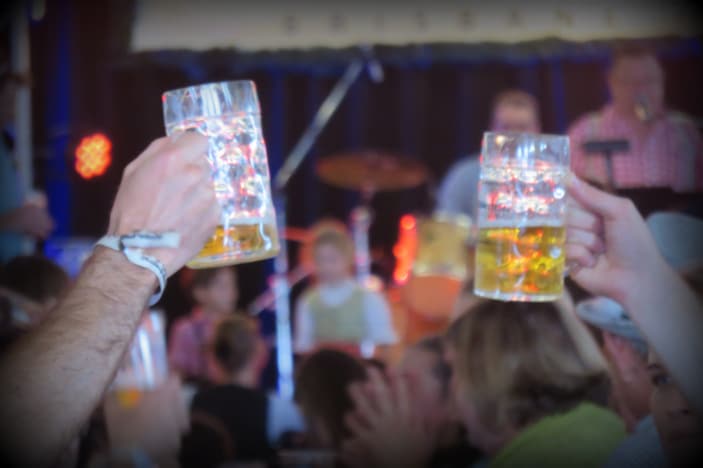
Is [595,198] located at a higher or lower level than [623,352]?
higher

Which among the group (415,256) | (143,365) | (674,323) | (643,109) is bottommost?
(415,256)

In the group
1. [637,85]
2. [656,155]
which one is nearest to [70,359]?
[656,155]

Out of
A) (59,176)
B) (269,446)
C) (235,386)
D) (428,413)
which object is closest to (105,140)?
(59,176)

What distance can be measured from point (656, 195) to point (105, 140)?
2.29 m

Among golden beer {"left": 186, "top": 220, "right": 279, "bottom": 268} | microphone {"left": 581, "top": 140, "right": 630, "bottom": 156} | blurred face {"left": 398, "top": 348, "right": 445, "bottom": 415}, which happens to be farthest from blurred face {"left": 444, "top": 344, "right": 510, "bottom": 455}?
golden beer {"left": 186, "top": 220, "right": 279, "bottom": 268}

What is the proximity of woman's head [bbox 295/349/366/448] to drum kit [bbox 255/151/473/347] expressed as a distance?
2.56m

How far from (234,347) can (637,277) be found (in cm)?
220

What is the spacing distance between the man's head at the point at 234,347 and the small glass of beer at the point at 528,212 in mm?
2063

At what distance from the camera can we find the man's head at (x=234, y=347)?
2879mm

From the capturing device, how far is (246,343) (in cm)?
291

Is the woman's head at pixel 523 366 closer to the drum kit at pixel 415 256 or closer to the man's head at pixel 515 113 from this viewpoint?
the man's head at pixel 515 113

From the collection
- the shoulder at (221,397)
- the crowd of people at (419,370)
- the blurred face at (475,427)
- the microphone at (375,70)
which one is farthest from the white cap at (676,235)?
the microphone at (375,70)

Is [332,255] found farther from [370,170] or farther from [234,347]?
[234,347]

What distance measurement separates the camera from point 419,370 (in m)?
1.95
